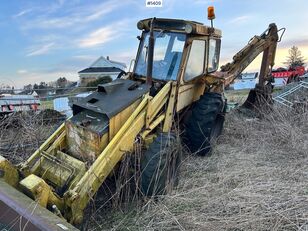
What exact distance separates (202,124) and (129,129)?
70.3 inches

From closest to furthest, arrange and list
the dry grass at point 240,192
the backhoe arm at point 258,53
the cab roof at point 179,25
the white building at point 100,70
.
A: the dry grass at point 240,192 < the cab roof at point 179,25 < the backhoe arm at point 258,53 < the white building at point 100,70

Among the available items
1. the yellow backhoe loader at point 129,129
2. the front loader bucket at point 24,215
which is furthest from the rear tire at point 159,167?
the front loader bucket at point 24,215

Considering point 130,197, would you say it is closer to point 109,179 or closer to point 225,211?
point 109,179

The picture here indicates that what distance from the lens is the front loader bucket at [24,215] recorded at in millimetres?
2896

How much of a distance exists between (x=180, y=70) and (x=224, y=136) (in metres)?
2.48

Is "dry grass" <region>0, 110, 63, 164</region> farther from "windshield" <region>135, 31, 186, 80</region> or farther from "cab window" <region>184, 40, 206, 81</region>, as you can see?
"cab window" <region>184, 40, 206, 81</region>

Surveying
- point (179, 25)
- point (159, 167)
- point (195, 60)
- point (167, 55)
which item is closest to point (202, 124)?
point (195, 60)

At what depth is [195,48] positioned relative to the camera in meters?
5.79

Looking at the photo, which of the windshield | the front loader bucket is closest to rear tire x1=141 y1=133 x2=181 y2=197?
the front loader bucket

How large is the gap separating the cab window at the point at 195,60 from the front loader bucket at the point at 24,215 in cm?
314

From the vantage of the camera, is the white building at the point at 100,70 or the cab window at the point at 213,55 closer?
the cab window at the point at 213,55

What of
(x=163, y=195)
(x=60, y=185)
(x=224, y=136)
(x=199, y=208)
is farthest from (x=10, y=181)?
(x=224, y=136)

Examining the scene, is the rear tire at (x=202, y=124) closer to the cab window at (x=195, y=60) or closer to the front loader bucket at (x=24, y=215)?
the cab window at (x=195, y=60)

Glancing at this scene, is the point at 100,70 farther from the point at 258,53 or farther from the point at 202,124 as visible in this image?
the point at 202,124
